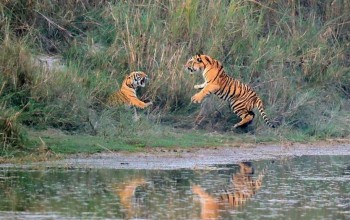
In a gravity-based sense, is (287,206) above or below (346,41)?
below

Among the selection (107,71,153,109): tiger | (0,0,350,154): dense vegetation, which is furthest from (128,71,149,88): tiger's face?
(0,0,350,154): dense vegetation

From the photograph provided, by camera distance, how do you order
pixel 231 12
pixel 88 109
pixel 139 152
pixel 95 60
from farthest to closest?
pixel 231 12 → pixel 95 60 → pixel 88 109 → pixel 139 152

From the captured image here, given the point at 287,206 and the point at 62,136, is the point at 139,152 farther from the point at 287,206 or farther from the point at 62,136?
the point at 287,206

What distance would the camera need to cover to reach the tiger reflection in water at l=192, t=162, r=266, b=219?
883 cm

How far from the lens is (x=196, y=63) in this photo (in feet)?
48.3

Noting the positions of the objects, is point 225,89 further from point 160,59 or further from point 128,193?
point 128,193

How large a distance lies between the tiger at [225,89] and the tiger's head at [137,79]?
2.27ft

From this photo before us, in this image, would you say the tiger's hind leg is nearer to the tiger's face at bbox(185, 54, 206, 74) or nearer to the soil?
the soil

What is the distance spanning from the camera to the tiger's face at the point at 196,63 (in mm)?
14688

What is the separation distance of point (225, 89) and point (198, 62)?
1.75 ft

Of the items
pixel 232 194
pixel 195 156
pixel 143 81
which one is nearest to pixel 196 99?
pixel 143 81

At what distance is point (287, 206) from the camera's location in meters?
9.04

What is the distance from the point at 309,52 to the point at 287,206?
24.0ft

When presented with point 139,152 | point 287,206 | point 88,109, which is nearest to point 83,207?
point 287,206
